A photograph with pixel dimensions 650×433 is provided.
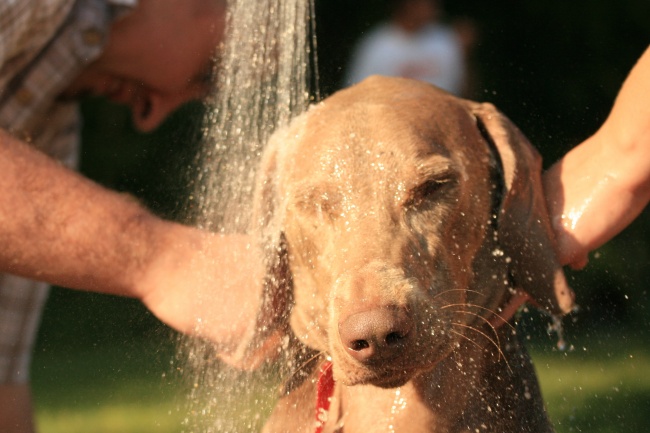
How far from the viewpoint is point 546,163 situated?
5.23 metres

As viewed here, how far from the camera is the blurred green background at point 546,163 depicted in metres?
4.73

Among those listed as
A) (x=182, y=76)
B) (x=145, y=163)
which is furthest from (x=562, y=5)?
(x=182, y=76)

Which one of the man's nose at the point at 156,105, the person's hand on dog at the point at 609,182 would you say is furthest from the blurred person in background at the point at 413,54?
the person's hand on dog at the point at 609,182

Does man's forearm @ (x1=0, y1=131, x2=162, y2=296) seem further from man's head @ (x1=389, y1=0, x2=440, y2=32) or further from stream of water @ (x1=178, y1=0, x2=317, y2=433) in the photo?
man's head @ (x1=389, y1=0, x2=440, y2=32)

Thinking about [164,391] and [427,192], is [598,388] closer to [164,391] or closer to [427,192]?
[164,391]

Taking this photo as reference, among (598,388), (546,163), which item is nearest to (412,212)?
(546,163)

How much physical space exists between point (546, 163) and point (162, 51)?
7.30 feet

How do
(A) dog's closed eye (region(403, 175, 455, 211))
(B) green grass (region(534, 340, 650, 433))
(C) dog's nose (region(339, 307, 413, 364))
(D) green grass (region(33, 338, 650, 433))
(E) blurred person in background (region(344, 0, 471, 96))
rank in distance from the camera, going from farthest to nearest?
1. (B) green grass (region(534, 340, 650, 433))
2. (D) green grass (region(33, 338, 650, 433))
3. (E) blurred person in background (region(344, 0, 471, 96))
4. (A) dog's closed eye (region(403, 175, 455, 211))
5. (C) dog's nose (region(339, 307, 413, 364))

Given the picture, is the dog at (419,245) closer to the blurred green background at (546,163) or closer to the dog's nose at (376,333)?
the dog's nose at (376,333)

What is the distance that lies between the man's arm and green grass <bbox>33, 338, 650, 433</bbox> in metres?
0.88

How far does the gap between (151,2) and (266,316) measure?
1.55 m

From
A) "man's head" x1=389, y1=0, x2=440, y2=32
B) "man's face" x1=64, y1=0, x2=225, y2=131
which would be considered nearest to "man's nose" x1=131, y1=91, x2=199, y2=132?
"man's face" x1=64, y1=0, x2=225, y2=131

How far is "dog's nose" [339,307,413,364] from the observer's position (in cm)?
251

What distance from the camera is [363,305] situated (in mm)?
2545
